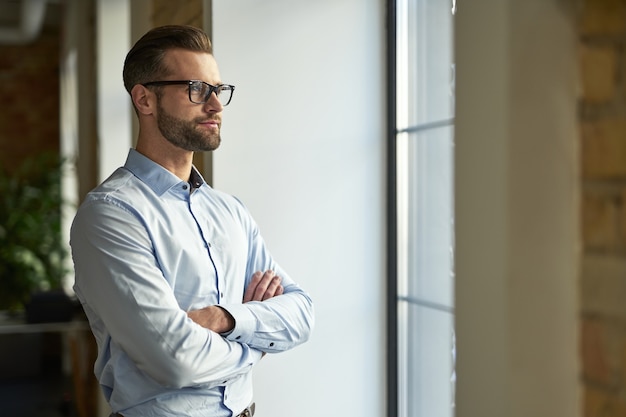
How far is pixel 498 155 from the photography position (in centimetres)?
112

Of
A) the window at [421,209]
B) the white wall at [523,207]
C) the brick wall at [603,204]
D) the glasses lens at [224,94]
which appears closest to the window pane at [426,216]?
the window at [421,209]

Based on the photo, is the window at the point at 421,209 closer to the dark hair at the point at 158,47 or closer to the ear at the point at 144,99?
the dark hair at the point at 158,47

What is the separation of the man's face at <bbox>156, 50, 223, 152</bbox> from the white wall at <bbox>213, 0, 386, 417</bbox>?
0.44 metres

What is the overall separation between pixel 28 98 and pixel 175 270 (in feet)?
26.9

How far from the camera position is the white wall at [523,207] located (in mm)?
1052

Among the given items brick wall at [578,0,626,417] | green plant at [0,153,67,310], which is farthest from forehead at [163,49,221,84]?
green plant at [0,153,67,310]

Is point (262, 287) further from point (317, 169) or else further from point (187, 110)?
point (317, 169)

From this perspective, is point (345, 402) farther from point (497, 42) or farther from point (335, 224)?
point (497, 42)

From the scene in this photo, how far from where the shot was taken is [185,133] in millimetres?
2164

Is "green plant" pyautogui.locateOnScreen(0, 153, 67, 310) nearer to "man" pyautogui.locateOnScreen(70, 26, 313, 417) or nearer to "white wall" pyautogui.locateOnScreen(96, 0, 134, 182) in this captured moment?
"white wall" pyautogui.locateOnScreen(96, 0, 134, 182)

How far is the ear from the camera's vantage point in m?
2.20

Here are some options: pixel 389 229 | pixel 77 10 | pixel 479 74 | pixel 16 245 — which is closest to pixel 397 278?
pixel 389 229

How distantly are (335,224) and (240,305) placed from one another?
2.60ft

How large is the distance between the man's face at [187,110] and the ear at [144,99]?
0.11ft
